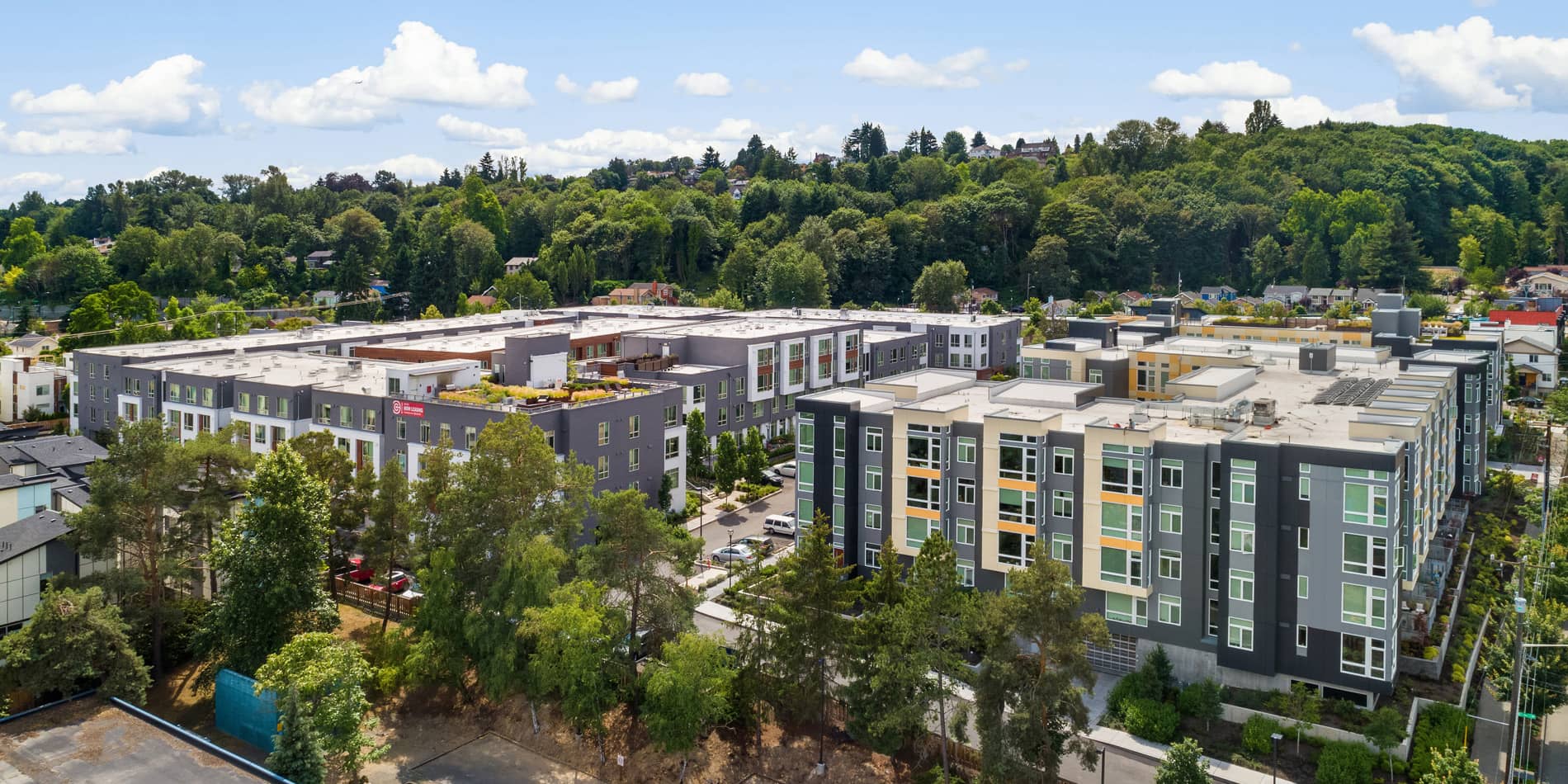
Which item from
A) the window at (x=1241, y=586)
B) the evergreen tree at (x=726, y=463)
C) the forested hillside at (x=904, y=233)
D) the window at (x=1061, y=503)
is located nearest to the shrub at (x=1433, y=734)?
the window at (x=1241, y=586)

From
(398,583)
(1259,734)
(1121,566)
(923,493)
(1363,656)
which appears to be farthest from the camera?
(398,583)

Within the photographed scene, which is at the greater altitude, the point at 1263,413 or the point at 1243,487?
the point at 1263,413

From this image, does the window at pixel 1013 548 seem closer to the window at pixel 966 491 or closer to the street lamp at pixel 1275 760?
the window at pixel 966 491

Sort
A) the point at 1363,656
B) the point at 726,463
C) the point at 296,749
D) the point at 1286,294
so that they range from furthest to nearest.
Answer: the point at 1286,294 → the point at 726,463 → the point at 1363,656 → the point at 296,749

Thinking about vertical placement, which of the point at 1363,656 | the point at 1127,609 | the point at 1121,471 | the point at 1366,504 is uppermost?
the point at 1121,471

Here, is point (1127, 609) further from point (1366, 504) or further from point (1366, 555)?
point (1366, 504)

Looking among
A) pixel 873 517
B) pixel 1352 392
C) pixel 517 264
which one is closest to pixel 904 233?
pixel 517 264

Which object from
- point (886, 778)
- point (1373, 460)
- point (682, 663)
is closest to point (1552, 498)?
point (1373, 460)
